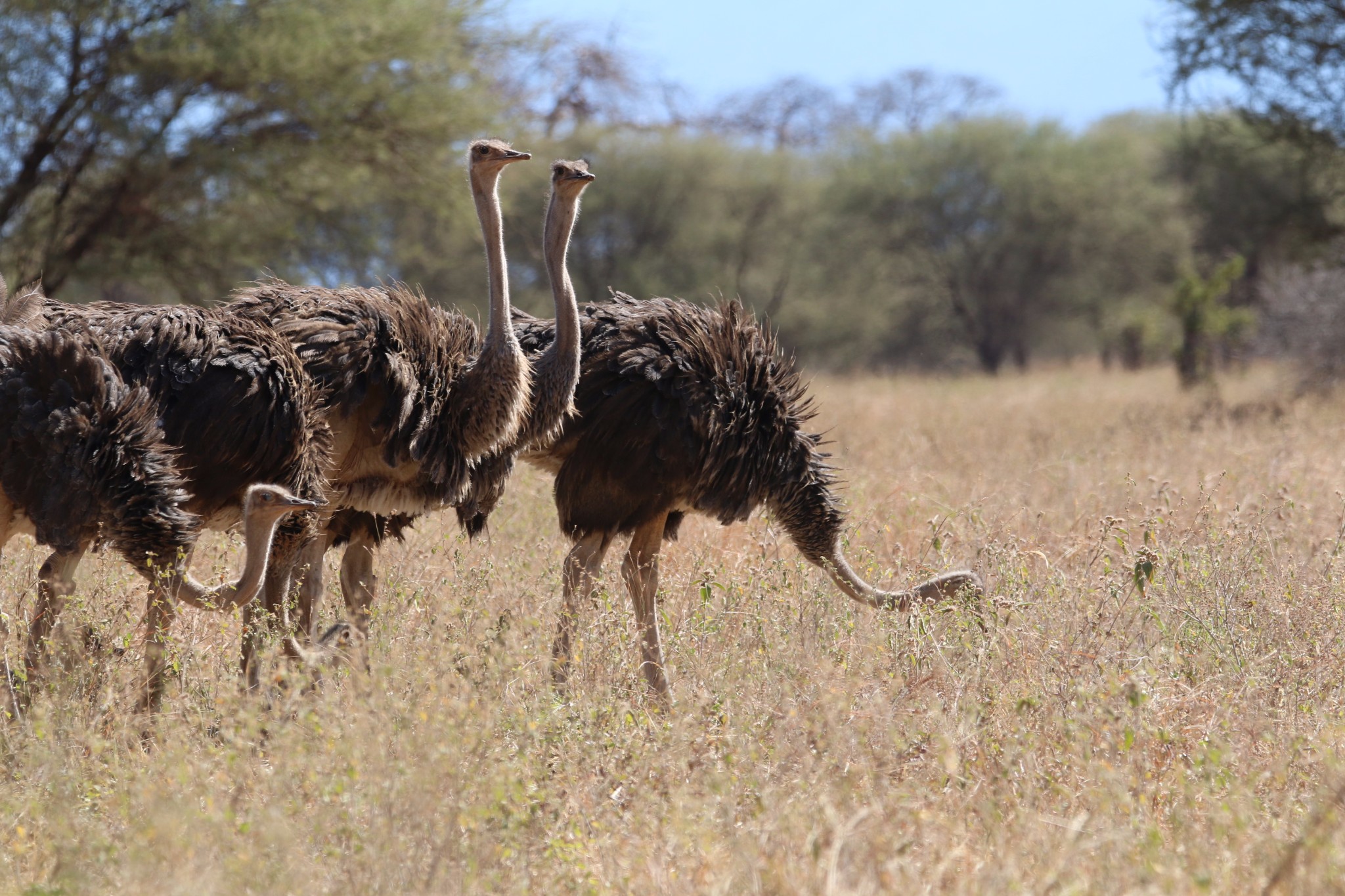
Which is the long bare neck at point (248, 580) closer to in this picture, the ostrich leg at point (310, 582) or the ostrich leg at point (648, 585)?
the ostrich leg at point (310, 582)

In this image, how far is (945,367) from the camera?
33125mm

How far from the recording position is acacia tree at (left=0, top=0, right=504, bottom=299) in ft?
41.7

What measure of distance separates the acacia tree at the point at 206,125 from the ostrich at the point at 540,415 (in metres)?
8.30

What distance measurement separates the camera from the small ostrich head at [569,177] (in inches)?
206

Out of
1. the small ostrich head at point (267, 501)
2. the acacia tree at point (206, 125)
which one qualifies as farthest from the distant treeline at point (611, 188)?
the small ostrich head at point (267, 501)

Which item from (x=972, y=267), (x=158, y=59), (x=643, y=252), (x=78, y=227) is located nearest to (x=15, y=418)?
(x=158, y=59)

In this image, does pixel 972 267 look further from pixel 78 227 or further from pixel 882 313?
pixel 78 227

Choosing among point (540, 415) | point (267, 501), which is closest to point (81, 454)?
point (267, 501)

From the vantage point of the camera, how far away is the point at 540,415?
200 inches

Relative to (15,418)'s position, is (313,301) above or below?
above

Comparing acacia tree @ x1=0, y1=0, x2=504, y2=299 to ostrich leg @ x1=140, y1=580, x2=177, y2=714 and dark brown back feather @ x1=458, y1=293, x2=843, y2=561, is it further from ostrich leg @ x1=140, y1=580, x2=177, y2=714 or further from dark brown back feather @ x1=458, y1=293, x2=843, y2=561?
ostrich leg @ x1=140, y1=580, x2=177, y2=714

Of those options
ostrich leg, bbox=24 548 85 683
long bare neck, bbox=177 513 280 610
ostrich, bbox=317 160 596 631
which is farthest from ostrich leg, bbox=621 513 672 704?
ostrich leg, bbox=24 548 85 683

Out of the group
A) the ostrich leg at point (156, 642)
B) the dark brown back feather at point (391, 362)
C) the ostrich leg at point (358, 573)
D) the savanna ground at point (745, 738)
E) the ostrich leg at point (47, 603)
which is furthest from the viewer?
the ostrich leg at point (358, 573)

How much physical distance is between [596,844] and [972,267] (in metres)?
27.5
